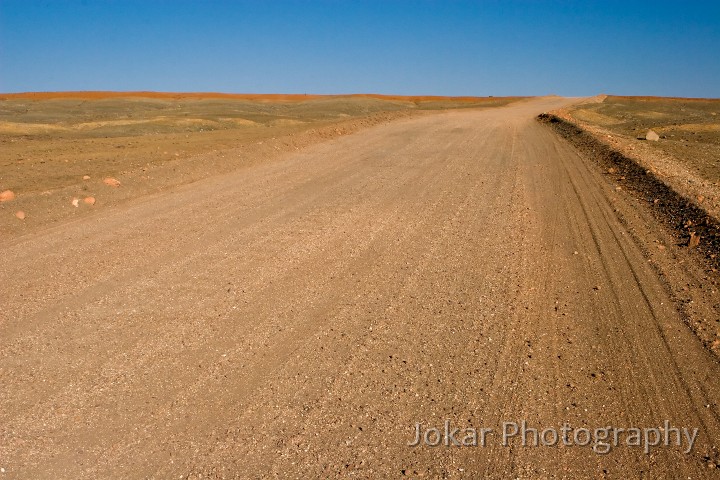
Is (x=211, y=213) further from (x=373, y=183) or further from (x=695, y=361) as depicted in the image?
(x=695, y=361)

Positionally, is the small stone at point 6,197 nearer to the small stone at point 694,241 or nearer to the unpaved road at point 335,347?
the unpaved road at point 335,347

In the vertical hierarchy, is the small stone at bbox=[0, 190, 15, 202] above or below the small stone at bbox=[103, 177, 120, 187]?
below

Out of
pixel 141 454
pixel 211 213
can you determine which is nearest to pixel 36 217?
pixel 211 213

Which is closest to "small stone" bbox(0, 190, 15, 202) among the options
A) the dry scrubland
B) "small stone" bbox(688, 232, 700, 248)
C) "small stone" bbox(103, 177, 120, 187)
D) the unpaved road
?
the dry scrubland

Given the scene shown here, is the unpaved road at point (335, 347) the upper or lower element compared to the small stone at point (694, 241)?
lower

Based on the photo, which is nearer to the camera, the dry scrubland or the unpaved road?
the unpaved road

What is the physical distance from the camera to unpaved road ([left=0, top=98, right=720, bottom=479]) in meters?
3.68

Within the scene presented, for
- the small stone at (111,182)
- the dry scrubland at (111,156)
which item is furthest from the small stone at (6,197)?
the small stone at (111,182)

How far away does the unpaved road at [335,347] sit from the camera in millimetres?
3684

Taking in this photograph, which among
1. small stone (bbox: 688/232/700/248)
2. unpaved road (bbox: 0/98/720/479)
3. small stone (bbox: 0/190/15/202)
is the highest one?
small stone (bbox: 688/232/700/248)

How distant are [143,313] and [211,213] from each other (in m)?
3.97

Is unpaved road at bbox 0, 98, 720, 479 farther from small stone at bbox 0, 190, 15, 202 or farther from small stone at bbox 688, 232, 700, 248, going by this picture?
small stone at bbox 0, 190, 15, 202

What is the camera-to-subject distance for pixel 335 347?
497 cm

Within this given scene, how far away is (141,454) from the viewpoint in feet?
11.9
